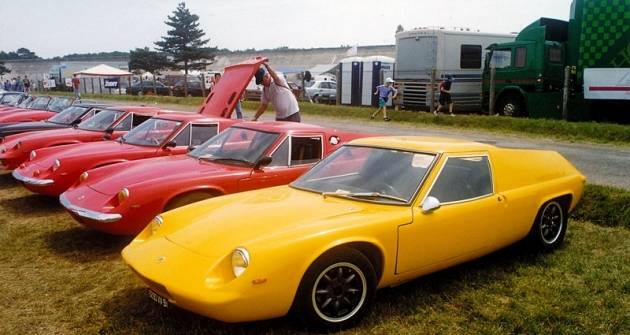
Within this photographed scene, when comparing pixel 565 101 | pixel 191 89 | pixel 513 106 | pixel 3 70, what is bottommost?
pixel 513 106

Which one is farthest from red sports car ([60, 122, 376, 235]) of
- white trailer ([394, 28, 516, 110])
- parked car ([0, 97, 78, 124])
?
white trailer ([394, 28, 516, 110])

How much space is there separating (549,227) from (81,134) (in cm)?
716

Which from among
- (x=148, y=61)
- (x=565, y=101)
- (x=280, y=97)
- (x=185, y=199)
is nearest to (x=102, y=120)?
(x=280, y=97)

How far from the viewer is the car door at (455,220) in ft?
11.8

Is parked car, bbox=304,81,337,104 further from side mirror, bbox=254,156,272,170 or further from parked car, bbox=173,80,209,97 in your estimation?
side mirror, bbox=254,156,272,170

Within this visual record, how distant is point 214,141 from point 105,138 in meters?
2.96

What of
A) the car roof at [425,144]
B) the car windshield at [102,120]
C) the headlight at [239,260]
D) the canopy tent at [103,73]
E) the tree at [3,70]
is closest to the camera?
the headlight at [239,260]

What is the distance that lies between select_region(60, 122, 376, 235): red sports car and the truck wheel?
1096 cm

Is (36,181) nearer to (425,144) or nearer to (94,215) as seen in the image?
(94,215)

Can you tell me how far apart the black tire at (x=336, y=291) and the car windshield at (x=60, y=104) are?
12.7m

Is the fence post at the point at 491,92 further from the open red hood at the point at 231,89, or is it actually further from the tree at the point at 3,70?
the tree at the point at 3,70

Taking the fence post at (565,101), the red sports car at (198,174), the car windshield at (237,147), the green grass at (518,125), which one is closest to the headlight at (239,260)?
the red sports car at (198,174)

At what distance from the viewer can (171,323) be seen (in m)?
3.42

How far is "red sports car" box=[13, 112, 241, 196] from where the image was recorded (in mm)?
6492
